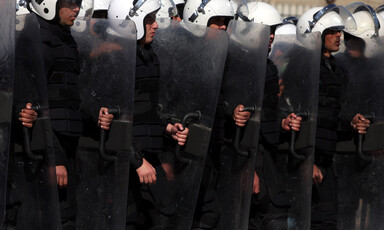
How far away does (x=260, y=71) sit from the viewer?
23.3 feet

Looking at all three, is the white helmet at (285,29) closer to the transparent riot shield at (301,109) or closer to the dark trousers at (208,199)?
the transparent riot shield at (301,109)

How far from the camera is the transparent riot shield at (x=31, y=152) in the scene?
575 cm

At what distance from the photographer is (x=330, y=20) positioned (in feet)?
26.9

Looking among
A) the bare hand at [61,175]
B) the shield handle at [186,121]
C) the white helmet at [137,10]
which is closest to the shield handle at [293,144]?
the shield handle at [186,121]

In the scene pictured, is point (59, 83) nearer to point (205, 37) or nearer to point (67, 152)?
point (67, 152)

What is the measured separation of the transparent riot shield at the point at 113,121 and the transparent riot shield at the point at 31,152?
1.47ft

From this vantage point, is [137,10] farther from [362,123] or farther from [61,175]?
[362,123]

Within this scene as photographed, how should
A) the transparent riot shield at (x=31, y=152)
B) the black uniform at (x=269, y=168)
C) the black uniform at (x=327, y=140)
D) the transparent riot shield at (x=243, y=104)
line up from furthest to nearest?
1. the black uniform at (x=327, y=140)
2. the black uniform at (x=269, y=168)
3. the transparent riot shield at (x=243, y=104)
4. the transparent riot shield at (x=31, y=152)

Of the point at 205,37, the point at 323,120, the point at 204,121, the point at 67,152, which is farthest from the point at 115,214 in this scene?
the point at 323,120

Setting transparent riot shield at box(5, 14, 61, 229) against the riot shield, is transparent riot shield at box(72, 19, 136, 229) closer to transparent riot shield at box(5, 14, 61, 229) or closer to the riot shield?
transparent riot shield at box(5, 14, 61, 229)

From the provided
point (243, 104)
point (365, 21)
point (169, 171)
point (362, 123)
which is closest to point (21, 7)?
point (169, 171)

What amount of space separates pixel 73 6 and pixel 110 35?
0.30 metres

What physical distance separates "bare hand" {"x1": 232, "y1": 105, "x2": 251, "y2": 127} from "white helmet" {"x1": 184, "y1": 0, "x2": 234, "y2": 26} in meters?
0.78

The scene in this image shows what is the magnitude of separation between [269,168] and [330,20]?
1.32 meters
